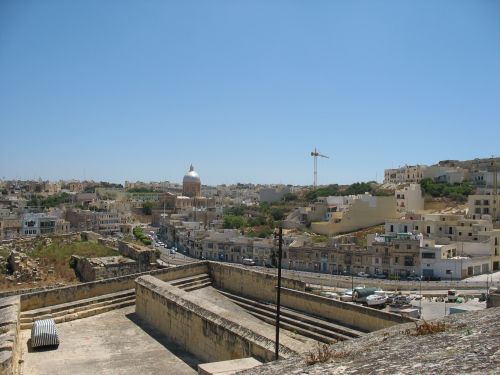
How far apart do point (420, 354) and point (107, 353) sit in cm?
793

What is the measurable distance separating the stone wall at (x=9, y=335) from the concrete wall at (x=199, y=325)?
308cm

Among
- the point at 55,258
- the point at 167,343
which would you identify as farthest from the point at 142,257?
the point at 167,343

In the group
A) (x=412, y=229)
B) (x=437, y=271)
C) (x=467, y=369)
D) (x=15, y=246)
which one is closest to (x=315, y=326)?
(x=467, y=369)

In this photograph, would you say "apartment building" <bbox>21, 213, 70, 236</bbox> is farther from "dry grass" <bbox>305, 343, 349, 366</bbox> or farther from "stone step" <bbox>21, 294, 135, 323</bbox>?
"dry grass" <bbox>305, 343, 349, 366</bbox>

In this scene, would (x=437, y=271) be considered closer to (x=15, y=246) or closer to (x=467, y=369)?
(x=15, y=246)

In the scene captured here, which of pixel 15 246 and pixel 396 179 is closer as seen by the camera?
pixel 15 246

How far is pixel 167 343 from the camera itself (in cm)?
1145

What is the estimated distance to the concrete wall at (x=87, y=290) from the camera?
13289mm

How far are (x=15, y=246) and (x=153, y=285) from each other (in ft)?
68.1

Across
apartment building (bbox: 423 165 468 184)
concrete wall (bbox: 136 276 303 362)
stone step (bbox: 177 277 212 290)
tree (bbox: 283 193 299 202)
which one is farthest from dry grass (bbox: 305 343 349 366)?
tree (bbox: 283 193 299 202)

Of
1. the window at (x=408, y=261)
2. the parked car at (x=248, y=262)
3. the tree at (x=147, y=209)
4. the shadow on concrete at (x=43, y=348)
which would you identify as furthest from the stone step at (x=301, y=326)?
the tree at (x=147, y=209)

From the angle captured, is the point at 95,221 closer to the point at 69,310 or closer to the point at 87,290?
the point at 87,290

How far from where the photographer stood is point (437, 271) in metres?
41.4

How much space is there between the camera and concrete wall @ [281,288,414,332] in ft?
33.3
